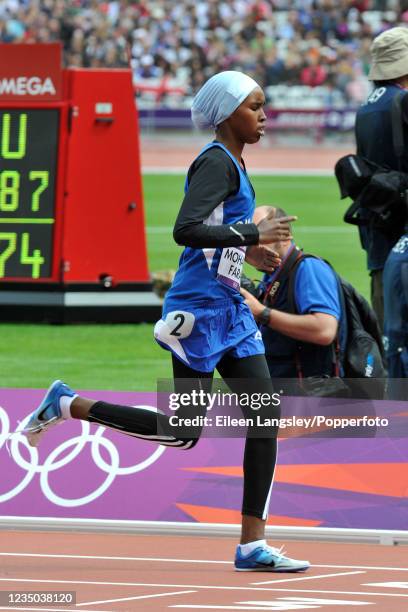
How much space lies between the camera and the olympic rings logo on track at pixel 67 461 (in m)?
6.91

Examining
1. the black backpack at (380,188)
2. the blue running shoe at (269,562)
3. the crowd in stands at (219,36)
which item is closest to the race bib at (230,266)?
the blue running shoe at (269,562)

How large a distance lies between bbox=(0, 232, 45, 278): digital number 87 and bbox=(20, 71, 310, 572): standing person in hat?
6492 millimetres

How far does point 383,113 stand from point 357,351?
5.48 ft

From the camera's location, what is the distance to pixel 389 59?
9.04 m

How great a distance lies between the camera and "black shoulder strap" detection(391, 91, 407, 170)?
8.84 meters

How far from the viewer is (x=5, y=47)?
1230cm

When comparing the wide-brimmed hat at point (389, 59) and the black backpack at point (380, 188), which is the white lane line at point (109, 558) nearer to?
the black backpack at point (380, 188)

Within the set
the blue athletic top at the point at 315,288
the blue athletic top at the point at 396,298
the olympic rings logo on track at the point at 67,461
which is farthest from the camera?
the blue athletic top at the point at 396,298

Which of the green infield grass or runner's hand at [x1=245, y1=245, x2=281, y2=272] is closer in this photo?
runner's hand at [x1=245, y1=245, x2=281, y2=272]

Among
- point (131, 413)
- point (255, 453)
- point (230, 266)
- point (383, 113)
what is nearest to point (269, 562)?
point (255, 453)

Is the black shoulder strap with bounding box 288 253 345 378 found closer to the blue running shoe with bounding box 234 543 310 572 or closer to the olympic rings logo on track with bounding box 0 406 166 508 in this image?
the olympic rings logo on track with bounding box 0 406 166 508

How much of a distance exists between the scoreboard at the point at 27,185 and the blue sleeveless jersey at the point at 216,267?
21.5 ft

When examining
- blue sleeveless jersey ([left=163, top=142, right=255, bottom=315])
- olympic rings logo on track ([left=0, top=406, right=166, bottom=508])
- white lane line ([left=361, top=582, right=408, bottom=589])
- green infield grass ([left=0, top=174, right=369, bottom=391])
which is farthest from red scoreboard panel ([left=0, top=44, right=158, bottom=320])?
white lane line ([left=361, top=582, right=408, bottom=589])

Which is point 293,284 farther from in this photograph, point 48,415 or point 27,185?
point 27,185
